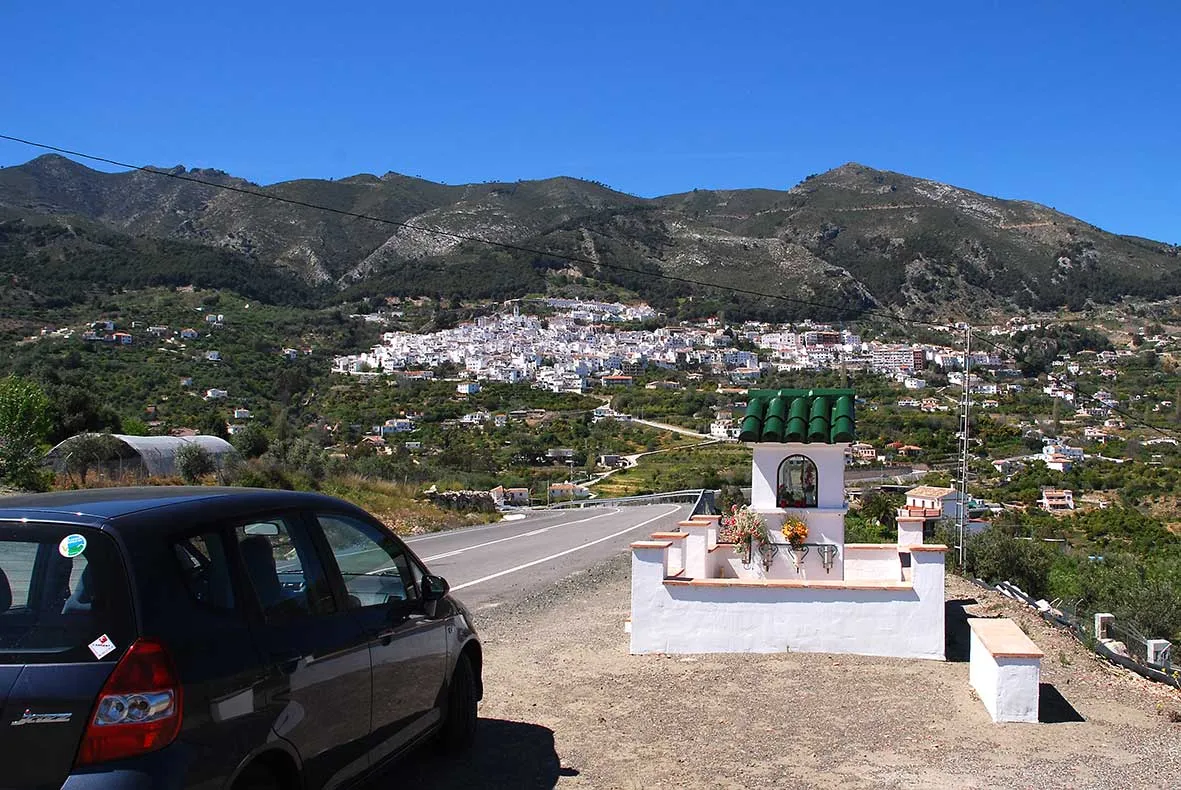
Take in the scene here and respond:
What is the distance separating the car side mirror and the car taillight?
1978 millimetres

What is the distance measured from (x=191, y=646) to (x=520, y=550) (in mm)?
14895

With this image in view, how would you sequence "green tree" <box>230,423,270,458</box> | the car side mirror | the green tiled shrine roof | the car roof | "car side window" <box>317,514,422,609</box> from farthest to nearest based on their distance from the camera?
"green tree" <box>230,423,270,458</box>
the green tiled shrine roof
the car side mirror
"car side window" <box>317,514,422,609</box>
the car roof

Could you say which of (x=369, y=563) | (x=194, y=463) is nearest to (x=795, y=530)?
(x=369, y=563)

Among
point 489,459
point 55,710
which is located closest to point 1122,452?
point 489,459

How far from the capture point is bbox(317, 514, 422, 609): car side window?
451 cm

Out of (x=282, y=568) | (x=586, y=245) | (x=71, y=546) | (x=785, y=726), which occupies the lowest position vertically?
(x=785, y=726)

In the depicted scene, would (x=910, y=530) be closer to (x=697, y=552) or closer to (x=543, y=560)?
(x=697, y=552)

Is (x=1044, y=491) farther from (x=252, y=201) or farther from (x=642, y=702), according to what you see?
(x=252, y=201)

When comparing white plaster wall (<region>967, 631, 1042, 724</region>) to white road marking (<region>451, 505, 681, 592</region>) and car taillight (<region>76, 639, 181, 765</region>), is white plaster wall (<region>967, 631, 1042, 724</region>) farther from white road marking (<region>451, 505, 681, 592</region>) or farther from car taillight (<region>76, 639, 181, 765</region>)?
white road marking (<region>451, 505, 681, 592</region>)

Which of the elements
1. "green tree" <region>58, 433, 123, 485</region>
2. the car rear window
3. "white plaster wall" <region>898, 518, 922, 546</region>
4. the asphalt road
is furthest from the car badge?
"green tree" <region>58, 433, 123, 485</region>

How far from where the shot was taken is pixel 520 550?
18.0 m

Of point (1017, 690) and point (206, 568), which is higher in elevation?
point (206, 568)

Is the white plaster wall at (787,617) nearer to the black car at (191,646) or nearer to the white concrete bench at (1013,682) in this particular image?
the white concrete bench at (1013,682)

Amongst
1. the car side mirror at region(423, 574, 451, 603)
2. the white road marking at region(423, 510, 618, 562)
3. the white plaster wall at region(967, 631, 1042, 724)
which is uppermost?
the car side mirror at region(423, 574, 451, 603)
